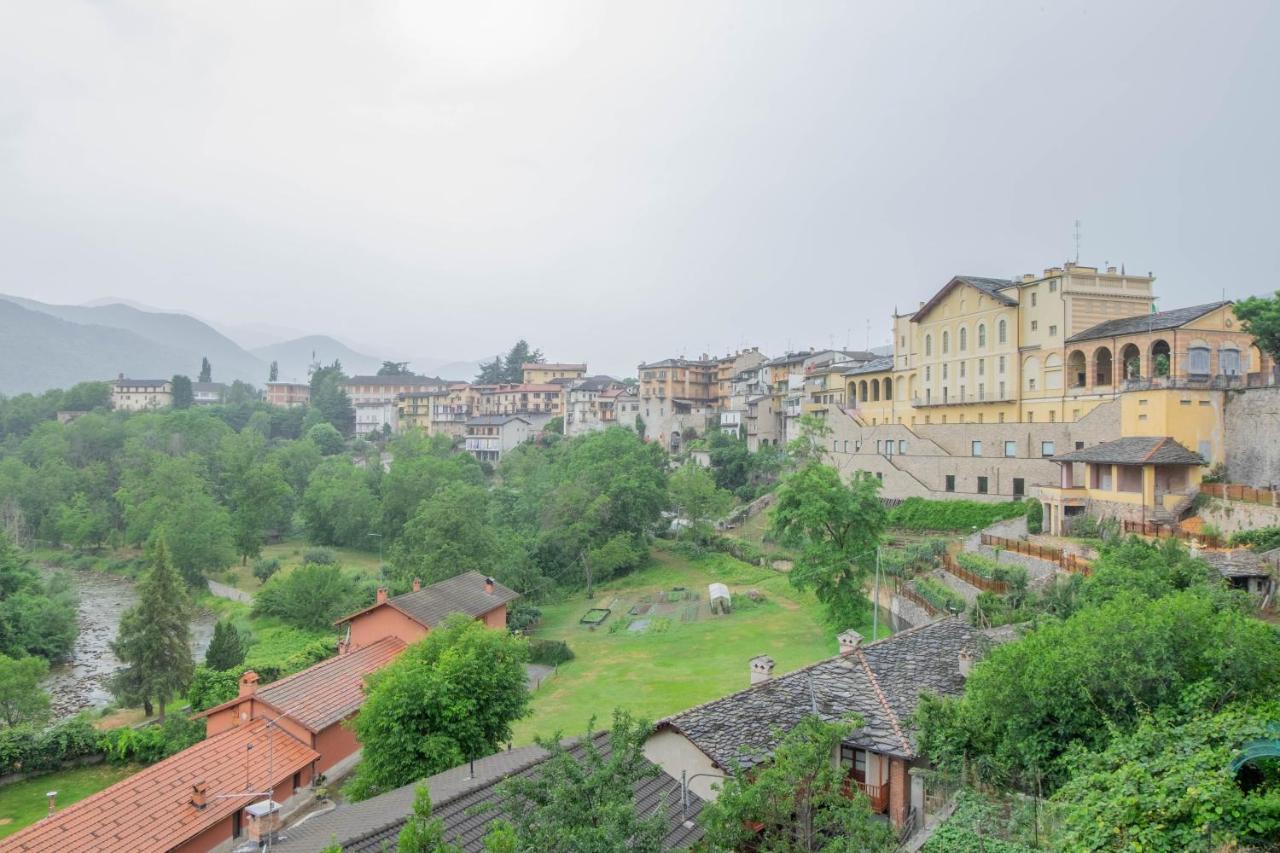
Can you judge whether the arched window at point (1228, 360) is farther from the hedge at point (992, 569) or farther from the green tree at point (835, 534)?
the green tree at point (835, 534)

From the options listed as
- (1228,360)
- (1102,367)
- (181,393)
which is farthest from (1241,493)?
(181,393)

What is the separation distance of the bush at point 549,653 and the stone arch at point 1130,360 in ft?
90.0

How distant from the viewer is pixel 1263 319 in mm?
28891

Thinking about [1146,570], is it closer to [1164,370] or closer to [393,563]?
[1164,370]

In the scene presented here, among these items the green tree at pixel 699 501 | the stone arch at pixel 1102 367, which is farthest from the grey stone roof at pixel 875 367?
the stone arch at pixel 1102 367

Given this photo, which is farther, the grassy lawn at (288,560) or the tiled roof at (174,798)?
the grassy lawn at (288,560)

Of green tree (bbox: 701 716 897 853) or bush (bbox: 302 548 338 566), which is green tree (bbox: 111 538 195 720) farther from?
green tree (bbox: 701 716 897 853)

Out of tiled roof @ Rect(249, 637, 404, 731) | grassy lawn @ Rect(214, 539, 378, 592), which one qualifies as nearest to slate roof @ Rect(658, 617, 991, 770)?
tiled roof @ Rect(249, 637, 404, 731)

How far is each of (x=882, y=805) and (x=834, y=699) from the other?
6.20 feet

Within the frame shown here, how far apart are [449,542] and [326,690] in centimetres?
1695

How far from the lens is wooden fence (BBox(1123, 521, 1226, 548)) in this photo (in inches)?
984

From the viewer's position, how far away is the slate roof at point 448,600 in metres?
26.1

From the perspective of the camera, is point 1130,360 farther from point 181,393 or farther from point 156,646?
point 181,393

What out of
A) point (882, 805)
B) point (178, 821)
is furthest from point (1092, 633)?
point (178, 821)
